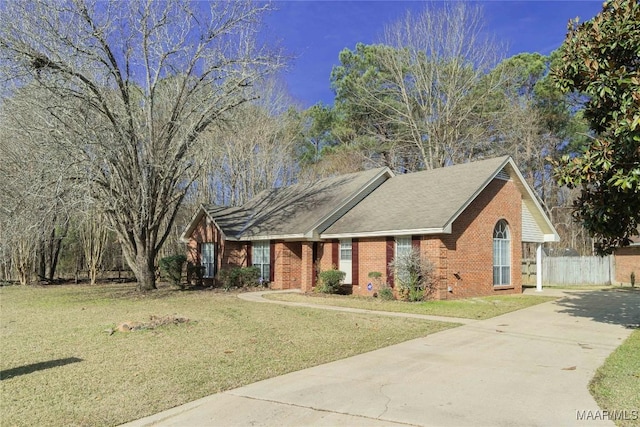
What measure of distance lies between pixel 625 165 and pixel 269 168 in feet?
96.5

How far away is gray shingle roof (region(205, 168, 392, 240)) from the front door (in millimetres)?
1193

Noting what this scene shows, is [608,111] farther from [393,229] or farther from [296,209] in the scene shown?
[296,209]

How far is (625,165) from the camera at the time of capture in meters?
8.49

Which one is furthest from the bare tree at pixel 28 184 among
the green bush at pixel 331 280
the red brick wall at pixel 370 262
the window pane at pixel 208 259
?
the red brick wall at pixel 370 262

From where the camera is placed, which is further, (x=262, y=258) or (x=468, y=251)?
(x=262, y=258)

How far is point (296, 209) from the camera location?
76.1ft

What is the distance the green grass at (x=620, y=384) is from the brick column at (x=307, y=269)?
13.1 m

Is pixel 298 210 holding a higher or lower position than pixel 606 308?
higher

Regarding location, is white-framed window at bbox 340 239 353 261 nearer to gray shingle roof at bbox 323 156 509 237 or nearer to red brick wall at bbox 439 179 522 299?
gray shingle roof at bbox 323 156 509 237

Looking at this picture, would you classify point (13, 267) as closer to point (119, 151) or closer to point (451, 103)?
point (119, 151)

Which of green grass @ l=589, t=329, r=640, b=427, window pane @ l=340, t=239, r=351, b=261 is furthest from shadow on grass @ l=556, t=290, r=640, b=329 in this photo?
window pane @ l=340, t=239, r=351, b=261

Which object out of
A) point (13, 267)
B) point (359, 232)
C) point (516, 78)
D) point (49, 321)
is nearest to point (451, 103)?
point (516, 78)

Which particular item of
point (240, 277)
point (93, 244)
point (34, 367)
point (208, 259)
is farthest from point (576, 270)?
point (93, 244)

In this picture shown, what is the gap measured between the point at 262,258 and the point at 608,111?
16.8 meters
